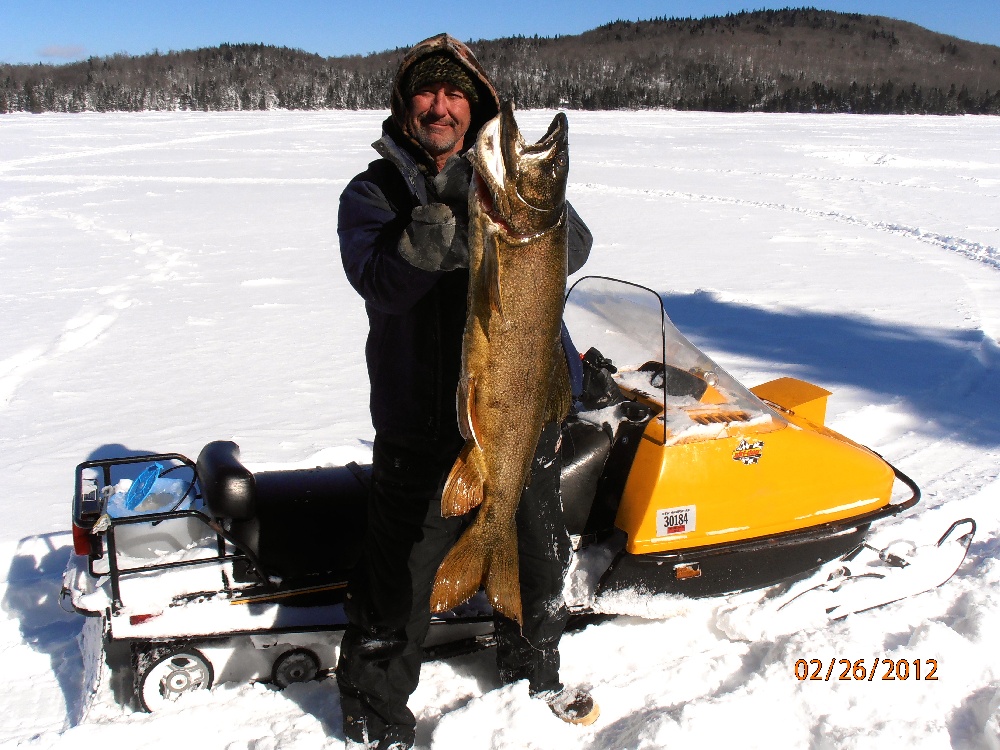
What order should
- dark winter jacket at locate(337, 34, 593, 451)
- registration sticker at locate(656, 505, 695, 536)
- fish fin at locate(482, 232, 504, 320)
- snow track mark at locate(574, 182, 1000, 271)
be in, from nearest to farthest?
fish fin at locate(482, 232, 504, 320)
dark winter jacket at locate(337, 34, 593, 451)
registration sticker at locate(656, 505, 695, 536)
snow track mark at locate(574, 182, 1000, 271)

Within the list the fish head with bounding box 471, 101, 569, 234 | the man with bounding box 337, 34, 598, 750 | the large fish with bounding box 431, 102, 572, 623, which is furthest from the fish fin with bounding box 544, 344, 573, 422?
the fish head with bounding box 471, 101, 569, 234

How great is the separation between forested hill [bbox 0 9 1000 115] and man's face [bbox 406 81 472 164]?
115 feet

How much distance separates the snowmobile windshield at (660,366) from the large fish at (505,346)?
35.9 inches

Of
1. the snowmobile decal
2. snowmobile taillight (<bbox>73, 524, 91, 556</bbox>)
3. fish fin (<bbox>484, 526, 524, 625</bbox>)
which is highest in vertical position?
the snowmobile decal

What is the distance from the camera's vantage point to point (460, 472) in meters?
2.02

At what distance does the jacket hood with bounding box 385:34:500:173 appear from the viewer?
86.0 inches

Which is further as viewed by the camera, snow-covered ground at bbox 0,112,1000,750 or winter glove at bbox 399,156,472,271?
snow-covered ground at bbox 0,112,1000,750

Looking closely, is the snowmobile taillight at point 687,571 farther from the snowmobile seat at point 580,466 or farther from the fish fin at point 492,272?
the fish fin at point 492,272

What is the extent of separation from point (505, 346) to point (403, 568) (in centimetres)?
87

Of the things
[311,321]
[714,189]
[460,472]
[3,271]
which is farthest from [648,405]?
[714,189]

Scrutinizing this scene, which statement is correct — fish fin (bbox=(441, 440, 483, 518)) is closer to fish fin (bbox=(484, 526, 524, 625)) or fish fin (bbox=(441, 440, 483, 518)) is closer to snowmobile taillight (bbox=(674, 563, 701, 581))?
fish fin (bbox=(484, 526, 524, 625))

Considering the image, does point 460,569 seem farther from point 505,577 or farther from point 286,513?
point 286,513

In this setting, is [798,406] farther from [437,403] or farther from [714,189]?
[714,189]
